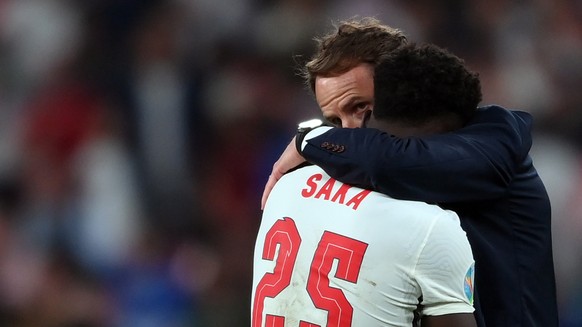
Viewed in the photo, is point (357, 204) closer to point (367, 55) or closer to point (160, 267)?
point (367, 55)

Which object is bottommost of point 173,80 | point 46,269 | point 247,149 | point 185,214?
point 46,269

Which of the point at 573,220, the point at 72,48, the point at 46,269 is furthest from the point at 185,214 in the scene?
the point at 573,220

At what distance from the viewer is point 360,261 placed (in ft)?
5.42

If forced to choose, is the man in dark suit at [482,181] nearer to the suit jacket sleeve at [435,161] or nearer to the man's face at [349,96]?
the suit jacket sleeve at [435,161]

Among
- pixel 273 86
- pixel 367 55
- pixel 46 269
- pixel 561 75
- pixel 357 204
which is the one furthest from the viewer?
pixel 561 75

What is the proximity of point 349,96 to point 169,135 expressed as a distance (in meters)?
2.08

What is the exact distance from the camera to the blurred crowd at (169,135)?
383 cm

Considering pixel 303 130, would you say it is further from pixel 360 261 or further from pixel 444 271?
pixel 444 271

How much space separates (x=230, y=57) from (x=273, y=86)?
0.26m

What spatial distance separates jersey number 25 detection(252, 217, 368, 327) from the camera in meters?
1.66

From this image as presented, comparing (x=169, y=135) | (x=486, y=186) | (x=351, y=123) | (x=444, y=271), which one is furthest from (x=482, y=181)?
(x=169, y=135)

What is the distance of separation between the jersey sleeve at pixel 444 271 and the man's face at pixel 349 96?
58 centimetres

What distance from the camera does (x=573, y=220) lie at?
435 centimetres

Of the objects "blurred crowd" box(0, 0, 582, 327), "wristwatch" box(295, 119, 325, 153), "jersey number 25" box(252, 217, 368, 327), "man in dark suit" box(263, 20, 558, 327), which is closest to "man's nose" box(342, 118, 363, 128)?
"wristwatch" box(295, 119, 325, 153)
